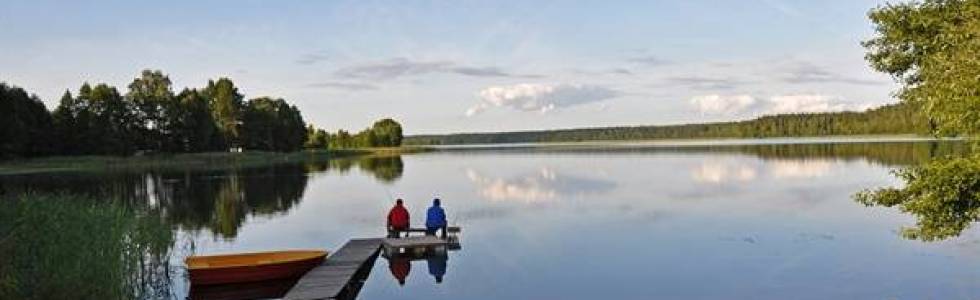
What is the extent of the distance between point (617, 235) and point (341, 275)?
12.3 meters

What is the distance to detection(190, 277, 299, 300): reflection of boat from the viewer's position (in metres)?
20.1

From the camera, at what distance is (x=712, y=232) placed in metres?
30.6

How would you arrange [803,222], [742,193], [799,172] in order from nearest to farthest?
1. [803,222]
2. [742,193]
3. [799,172]

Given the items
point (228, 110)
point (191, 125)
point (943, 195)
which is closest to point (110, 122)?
point (191, 125)

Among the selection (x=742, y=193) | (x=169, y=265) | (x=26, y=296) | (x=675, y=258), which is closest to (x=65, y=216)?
(x=169, y=265)

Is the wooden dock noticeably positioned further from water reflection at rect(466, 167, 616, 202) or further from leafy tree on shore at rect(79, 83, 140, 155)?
leafy tree on shore at rect(79, 83, 140, 155)

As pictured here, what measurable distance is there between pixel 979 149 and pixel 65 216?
17.8 meters

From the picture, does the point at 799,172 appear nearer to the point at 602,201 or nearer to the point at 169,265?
the point at 602,201

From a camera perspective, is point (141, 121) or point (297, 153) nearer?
point (141, 121)

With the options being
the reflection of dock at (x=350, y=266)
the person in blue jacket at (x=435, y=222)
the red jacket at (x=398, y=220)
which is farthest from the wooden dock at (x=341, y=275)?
the person in blue jacket at (x=435, y=222)

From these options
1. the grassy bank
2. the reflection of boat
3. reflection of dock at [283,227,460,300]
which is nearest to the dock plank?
reflection of dock at [283,227,460,300]

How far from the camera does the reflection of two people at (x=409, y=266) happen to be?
22747mm

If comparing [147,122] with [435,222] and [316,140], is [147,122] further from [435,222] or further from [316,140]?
[435,222]

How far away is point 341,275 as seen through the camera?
21.0 metres
